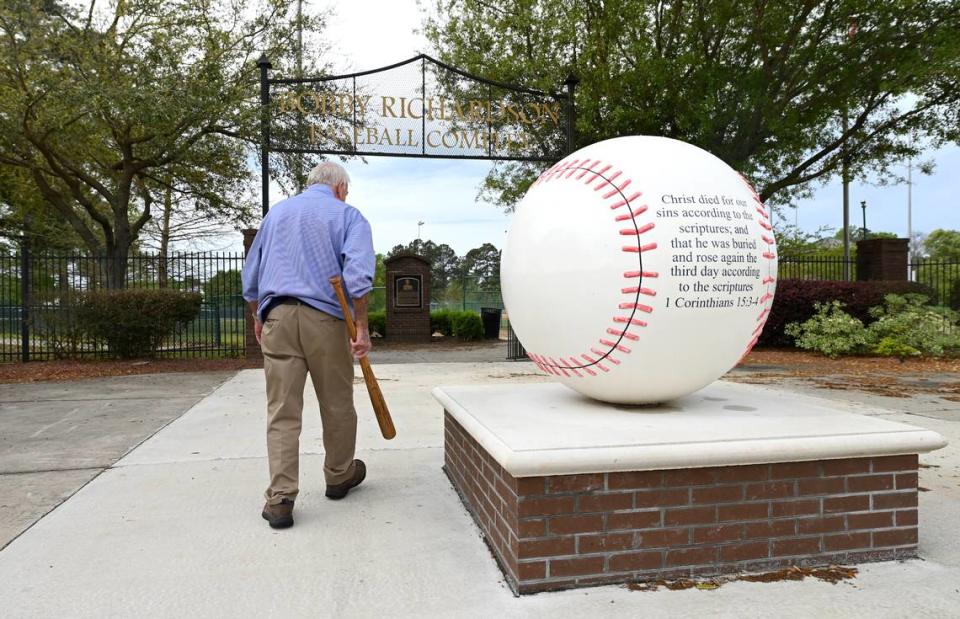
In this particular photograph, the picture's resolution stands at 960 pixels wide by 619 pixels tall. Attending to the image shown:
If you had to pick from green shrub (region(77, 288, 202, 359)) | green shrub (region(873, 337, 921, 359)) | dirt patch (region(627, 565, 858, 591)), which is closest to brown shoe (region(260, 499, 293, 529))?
dirt patch (region(627, 565, 858, 591))

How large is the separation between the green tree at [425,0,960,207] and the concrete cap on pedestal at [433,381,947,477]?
10791 mm

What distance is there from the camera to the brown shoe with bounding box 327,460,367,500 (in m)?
3.81

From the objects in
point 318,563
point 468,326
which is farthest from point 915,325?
point 318,563

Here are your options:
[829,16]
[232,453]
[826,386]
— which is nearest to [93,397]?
[232,453]

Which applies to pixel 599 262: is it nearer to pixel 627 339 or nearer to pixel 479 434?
pixel 627 339

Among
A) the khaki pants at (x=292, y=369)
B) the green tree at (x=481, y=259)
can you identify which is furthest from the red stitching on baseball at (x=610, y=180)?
the green tree at (x=481, y=259)

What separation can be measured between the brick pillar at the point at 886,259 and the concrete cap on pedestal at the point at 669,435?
1496 centimetres

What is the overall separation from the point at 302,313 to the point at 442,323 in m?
17.6

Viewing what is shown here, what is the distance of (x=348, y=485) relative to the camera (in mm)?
3869

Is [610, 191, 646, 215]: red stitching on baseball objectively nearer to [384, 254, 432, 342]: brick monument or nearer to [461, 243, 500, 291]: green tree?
[384, 254, 432, 342]: brick monument

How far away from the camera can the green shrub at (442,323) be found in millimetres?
20703

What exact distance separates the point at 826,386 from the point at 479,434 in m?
7.51

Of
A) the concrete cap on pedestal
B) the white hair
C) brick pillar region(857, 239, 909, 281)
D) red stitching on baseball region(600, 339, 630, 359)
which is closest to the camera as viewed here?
the concrete cap on pedestal

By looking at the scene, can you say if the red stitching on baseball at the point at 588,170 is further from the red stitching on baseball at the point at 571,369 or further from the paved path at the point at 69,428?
the paved path at the point at 69,428
